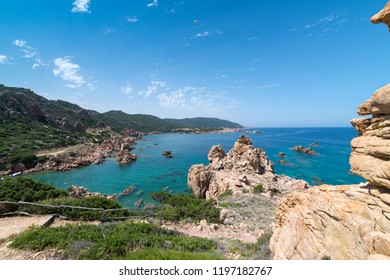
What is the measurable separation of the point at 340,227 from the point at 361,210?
0.75 meters

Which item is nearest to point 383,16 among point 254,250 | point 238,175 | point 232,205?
point 254,250

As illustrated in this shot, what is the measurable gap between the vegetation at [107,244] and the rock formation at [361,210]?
329cm

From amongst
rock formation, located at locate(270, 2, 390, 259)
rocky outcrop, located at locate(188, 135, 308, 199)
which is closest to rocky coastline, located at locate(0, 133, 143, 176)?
rocky outcrop, located at locate(188, 135, 308, 199)

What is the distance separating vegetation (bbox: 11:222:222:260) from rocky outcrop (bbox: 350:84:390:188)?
5631 millimetres

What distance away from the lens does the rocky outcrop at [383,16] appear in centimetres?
512

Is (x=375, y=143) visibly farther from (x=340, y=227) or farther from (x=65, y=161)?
(x=65, y=161)

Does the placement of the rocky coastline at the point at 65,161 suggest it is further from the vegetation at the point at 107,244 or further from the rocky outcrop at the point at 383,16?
the rocky outcrop at the point at 383,16

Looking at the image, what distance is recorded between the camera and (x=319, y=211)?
6.30 m

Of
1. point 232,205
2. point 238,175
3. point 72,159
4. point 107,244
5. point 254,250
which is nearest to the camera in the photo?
point 107,244

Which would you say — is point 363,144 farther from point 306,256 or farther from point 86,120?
point 86,120

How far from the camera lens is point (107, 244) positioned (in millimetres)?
6438

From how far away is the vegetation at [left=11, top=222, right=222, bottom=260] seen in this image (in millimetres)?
6094

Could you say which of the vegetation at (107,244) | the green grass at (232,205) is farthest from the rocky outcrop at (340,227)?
the green grass at (232,205)

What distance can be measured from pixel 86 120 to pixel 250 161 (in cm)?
10028
